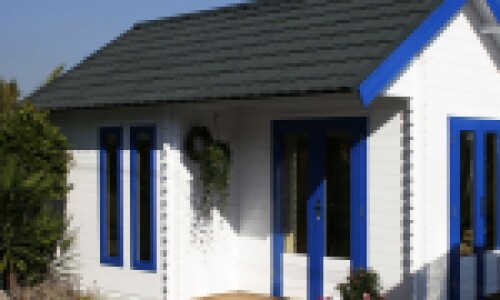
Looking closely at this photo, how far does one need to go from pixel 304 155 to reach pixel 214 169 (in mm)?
1377

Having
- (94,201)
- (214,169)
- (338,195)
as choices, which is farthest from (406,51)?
(94,201)

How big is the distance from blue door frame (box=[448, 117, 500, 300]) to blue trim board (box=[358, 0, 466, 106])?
136 centimetres

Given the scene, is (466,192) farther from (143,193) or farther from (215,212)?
(143,193)

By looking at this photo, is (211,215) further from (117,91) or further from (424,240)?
(424,240)

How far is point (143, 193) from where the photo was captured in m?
12.4

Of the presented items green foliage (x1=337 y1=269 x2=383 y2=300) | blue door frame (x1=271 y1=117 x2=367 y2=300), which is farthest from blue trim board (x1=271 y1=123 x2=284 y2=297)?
green foliage (x1=337 y1=269 x2=383 y2=300)

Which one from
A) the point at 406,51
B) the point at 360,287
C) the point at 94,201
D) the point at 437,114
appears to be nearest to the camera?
the point at 406,51

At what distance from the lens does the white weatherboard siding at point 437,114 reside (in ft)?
34.4

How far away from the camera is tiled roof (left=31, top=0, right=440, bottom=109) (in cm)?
1052

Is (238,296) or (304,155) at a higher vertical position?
(304,155)

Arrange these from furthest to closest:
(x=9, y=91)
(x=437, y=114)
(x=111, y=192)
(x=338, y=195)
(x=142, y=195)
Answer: (x=9, y=91)
(x=111, y=192)
(x=142, y=195)
(x=338, y=195)
(x=437, y=114)

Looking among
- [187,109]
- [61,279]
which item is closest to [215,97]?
[187,109]

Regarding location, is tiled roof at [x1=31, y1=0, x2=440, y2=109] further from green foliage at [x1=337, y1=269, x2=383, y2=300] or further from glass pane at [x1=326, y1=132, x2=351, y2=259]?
green foliage at [x1=337, y1=269, x2=383, y2=300]

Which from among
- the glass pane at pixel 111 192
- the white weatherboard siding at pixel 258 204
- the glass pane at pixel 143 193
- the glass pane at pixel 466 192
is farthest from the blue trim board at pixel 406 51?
the glass pane at pixel 111 192
